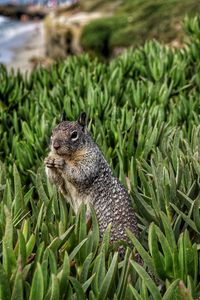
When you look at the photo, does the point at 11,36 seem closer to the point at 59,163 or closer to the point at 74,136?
the point at 74,136

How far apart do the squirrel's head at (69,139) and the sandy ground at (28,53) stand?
2099 centimetres

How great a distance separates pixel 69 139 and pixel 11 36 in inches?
1606

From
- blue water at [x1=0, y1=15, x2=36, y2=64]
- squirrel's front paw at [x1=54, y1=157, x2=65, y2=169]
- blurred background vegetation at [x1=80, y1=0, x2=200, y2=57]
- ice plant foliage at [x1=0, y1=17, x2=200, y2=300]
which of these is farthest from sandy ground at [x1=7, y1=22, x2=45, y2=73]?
squirrel's front paw at [x1=54, y1=157, x2=65, y2=169]

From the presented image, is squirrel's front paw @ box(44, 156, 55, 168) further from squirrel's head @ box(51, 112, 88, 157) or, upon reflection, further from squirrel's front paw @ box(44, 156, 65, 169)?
squirrel's head @ box(51, 112, 88, 157)

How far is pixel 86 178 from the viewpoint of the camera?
3838mm

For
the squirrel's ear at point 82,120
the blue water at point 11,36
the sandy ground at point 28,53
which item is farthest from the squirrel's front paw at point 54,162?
the blue water at point 11,36

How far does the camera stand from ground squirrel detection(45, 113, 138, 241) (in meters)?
3.55

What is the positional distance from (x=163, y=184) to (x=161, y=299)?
3.94ft

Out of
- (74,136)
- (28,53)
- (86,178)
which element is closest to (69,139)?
(74,136)

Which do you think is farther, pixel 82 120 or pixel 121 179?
pixel 121 179

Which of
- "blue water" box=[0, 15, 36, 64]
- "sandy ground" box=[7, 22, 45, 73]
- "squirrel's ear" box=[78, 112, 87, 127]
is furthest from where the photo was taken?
"blue water" box=[0, 15, 36, 64]

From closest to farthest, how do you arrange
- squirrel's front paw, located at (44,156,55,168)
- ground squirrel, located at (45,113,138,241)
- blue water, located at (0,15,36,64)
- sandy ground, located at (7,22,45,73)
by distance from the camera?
ground squirrel, located at (45,113,138,241), squirrel's front paw, located at (44,156,55,168), sandy ground, located at (7,22,45,73), blue water, located at (0,15,36,64)

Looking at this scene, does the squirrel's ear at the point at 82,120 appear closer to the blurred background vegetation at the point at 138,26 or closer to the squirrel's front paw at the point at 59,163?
the squirrel's front paw at the point at 59,163

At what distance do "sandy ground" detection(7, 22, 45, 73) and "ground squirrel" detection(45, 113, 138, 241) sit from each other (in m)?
21.0
